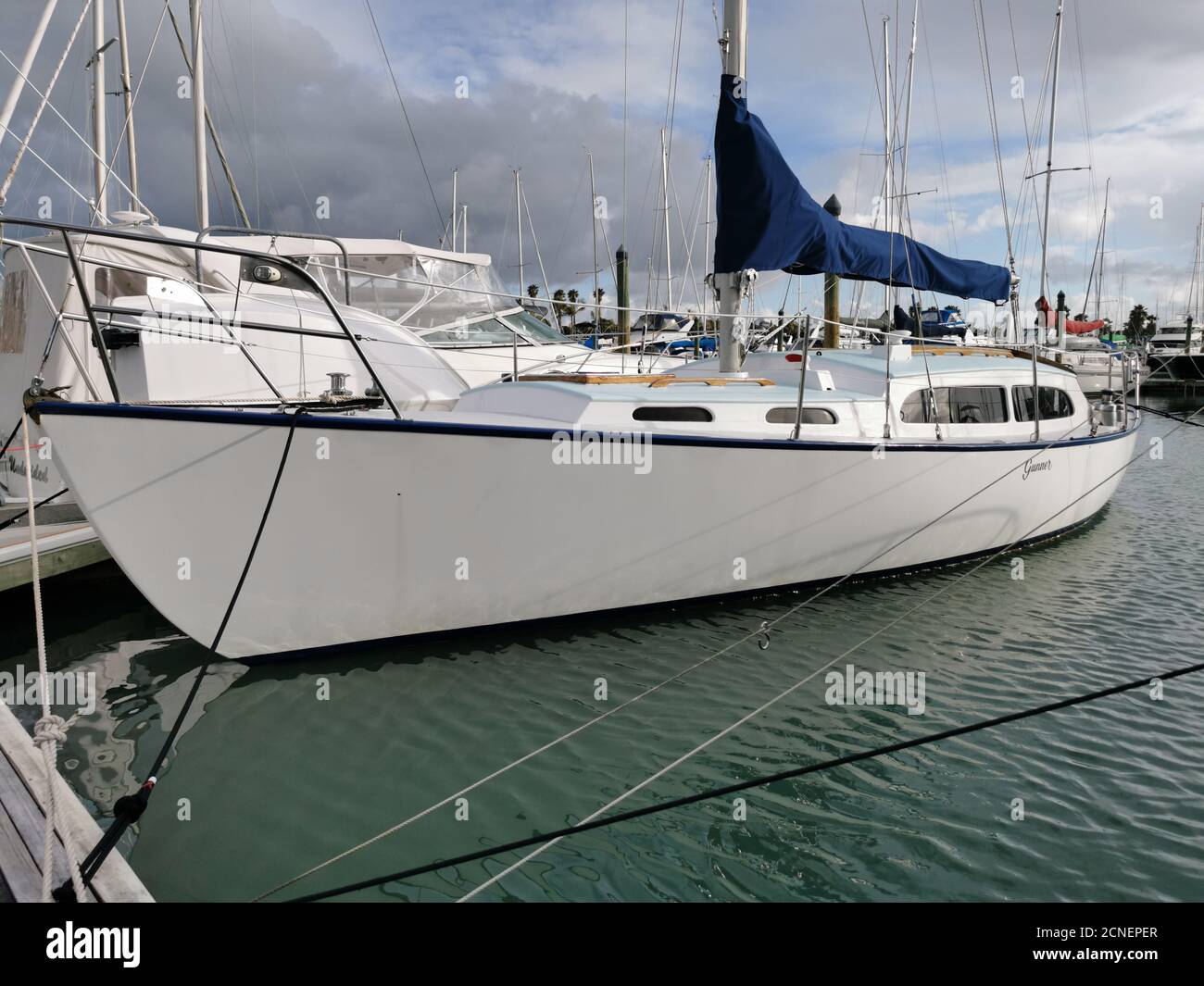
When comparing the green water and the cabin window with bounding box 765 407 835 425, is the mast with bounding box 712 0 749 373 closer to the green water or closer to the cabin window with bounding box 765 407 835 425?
the cabin window with bounding box 765 407 835 425

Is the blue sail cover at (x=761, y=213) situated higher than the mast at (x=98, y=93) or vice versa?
the mast at (x=98, y=93)

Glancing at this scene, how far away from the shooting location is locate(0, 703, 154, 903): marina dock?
2472 mm

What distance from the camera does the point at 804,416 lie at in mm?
6238

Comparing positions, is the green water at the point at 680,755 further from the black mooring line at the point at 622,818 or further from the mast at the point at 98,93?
the mast at the point at 98,93

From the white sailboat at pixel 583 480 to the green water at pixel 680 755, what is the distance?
449 mm

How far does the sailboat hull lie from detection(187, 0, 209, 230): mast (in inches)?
285

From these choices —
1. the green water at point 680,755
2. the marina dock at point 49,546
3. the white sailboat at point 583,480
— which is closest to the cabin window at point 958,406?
the white sailboat at point 583,480

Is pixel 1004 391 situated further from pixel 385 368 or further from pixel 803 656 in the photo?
pixel 385 368

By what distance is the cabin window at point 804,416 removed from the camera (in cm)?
609

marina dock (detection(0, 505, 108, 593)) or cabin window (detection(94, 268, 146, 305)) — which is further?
cabin window (detection(94, 268, 146, 305))

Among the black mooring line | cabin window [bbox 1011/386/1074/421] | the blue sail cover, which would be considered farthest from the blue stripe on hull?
cabin window [bbox 1011/386/1074/421]

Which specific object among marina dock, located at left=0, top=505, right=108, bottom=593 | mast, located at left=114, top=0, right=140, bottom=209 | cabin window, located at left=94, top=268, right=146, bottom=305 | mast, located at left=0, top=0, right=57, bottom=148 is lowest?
marina dock, located at left=0, top=505, right=108, bottom=593

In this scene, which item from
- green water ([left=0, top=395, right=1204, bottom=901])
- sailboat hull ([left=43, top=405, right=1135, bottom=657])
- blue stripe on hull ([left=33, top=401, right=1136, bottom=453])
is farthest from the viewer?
sailboat hull ([left=43, top=405, right=1135, bottom=657])

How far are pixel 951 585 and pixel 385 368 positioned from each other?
5921mm
